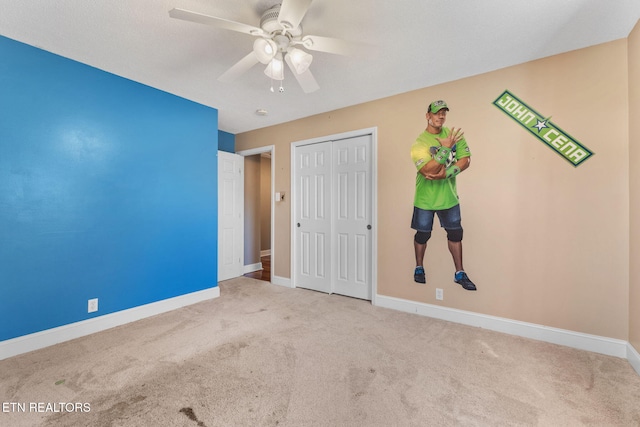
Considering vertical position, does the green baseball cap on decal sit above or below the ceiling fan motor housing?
below

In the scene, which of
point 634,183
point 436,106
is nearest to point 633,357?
point 634,183

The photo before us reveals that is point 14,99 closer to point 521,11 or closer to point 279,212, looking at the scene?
point 279,212

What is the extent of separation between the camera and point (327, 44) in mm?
1820

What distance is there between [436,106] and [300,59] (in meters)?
1.78

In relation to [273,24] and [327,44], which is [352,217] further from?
[273,24]

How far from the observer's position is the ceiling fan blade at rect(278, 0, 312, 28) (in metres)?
1.49

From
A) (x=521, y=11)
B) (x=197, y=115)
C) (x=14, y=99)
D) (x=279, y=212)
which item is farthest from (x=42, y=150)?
(x=521, y=11)

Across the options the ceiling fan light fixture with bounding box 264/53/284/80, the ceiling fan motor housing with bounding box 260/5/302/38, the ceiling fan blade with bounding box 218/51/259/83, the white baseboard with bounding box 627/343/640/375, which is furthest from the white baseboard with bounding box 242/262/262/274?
the white baseboard with bounding box 627/343/640/375

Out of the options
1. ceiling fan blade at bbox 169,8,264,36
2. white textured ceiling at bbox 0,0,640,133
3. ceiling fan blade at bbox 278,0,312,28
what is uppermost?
white textured ceiling at bbox 0,0,640,133

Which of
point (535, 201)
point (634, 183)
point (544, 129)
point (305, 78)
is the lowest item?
point (535, 201)

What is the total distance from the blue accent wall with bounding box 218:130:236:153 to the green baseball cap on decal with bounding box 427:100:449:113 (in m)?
3.33

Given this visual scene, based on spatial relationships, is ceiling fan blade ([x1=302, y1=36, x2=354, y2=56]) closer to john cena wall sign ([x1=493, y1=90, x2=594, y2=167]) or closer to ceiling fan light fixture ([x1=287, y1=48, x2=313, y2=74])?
ceiling fan light fixture ([x1=287, y1=48, x2=313, y2=74])

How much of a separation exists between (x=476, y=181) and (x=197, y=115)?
11.2ft

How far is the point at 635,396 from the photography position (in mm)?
1757
